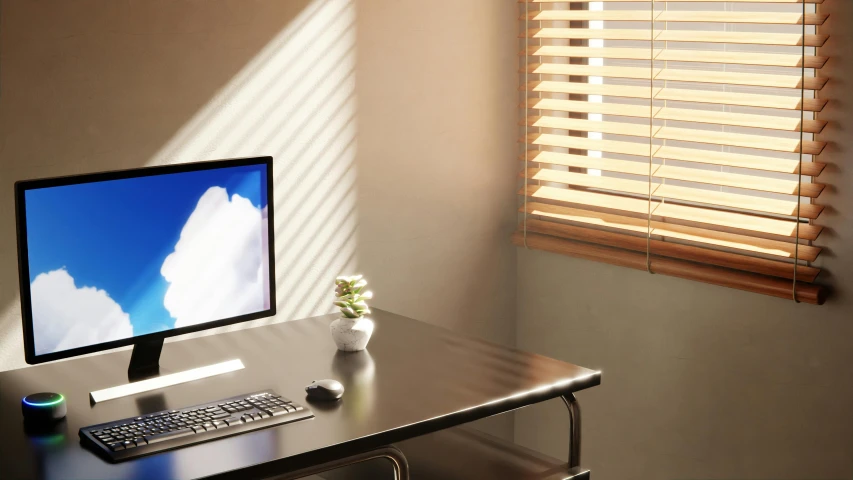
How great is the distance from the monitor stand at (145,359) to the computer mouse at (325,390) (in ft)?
1.21

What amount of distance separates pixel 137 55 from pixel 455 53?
3.22 feet

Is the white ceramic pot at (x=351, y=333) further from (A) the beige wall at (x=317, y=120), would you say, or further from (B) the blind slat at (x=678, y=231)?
(B) the blind slat at (x=678, y=231)

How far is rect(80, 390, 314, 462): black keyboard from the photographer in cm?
166

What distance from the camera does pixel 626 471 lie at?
292 cm

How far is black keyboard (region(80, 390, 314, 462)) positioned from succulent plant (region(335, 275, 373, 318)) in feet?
1.17

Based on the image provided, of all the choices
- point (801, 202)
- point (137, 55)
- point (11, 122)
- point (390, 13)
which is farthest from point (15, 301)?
point (801, 202)

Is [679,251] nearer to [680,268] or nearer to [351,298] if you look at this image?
[680,268]

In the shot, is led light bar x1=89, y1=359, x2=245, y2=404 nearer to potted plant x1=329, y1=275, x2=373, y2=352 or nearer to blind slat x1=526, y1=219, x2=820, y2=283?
potted plant x1=329, y1=275, x2=373, y2=352

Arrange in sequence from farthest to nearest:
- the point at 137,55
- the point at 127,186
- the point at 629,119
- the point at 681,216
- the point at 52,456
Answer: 1. the point at 629,119
2. the point at 681,216
3. the point at 137,55
4. the point at 127,186
5. the point at 52,456

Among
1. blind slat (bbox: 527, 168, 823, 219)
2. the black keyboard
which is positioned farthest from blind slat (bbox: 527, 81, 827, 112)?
the black keyboard

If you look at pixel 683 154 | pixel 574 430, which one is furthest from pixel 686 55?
pixel 574 430

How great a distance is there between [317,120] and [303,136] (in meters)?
0.06

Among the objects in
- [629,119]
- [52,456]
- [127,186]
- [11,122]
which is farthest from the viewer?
[629,119]

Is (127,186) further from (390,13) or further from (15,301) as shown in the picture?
(390,13)
